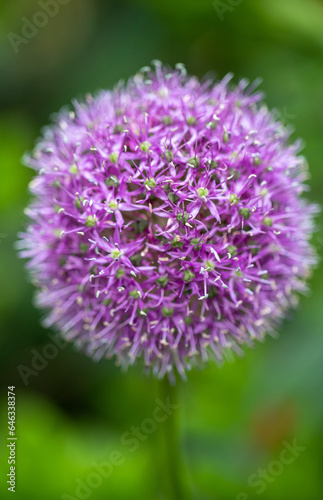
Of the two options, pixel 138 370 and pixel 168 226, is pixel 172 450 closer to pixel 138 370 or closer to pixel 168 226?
pixel 138 370

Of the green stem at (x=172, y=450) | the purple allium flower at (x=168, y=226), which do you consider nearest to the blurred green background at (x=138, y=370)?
the green stem at (x=172, y=450)

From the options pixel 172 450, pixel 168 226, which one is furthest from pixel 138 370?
pixel 168 226

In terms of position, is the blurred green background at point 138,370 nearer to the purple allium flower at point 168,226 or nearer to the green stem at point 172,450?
the green stem at point 172,450

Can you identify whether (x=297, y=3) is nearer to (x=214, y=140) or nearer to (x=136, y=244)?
(x=214, y=140)

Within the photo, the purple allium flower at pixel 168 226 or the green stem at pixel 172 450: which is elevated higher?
the purple allium flower at pixel 168 226

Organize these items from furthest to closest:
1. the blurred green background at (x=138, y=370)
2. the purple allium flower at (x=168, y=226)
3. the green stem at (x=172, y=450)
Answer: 1. the blurred green background at (x=138, y=370)
2. the green stem at (x=172, y=450)
3. the purple allium flower at (x=168, y=226)

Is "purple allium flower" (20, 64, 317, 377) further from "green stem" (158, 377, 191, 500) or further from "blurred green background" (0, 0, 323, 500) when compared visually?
"blurred green background" (0, 0, 323, 500)

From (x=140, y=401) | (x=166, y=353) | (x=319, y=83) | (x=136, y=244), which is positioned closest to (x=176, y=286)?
(x=136, y=244)
